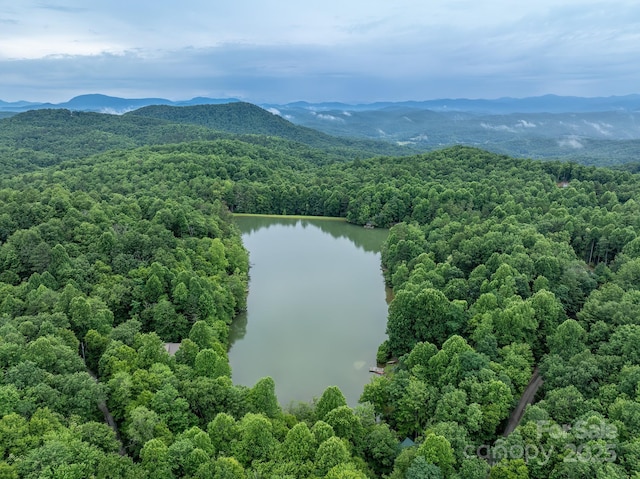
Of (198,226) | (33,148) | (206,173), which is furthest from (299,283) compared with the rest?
(33,148)

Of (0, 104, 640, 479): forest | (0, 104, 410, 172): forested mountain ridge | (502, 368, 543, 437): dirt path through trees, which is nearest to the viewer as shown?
(0, 104, 640, 479): forest

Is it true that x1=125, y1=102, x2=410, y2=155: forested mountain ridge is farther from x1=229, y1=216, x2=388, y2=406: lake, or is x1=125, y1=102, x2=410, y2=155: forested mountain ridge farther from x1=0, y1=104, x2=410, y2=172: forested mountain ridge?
x1=229, y1=216, x2=388, y2=406: lake

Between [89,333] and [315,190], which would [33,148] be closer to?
[315,190]

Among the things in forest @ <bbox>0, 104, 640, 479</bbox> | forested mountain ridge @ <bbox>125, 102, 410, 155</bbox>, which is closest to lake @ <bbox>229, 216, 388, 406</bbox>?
forest @ <bbox>0, 104, 640, 479</bbox>

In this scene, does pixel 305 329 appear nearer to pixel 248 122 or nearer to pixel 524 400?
pixel 524 400

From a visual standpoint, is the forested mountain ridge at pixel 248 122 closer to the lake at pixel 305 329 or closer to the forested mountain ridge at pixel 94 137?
the forested mountain ridge at pixel 94 137
